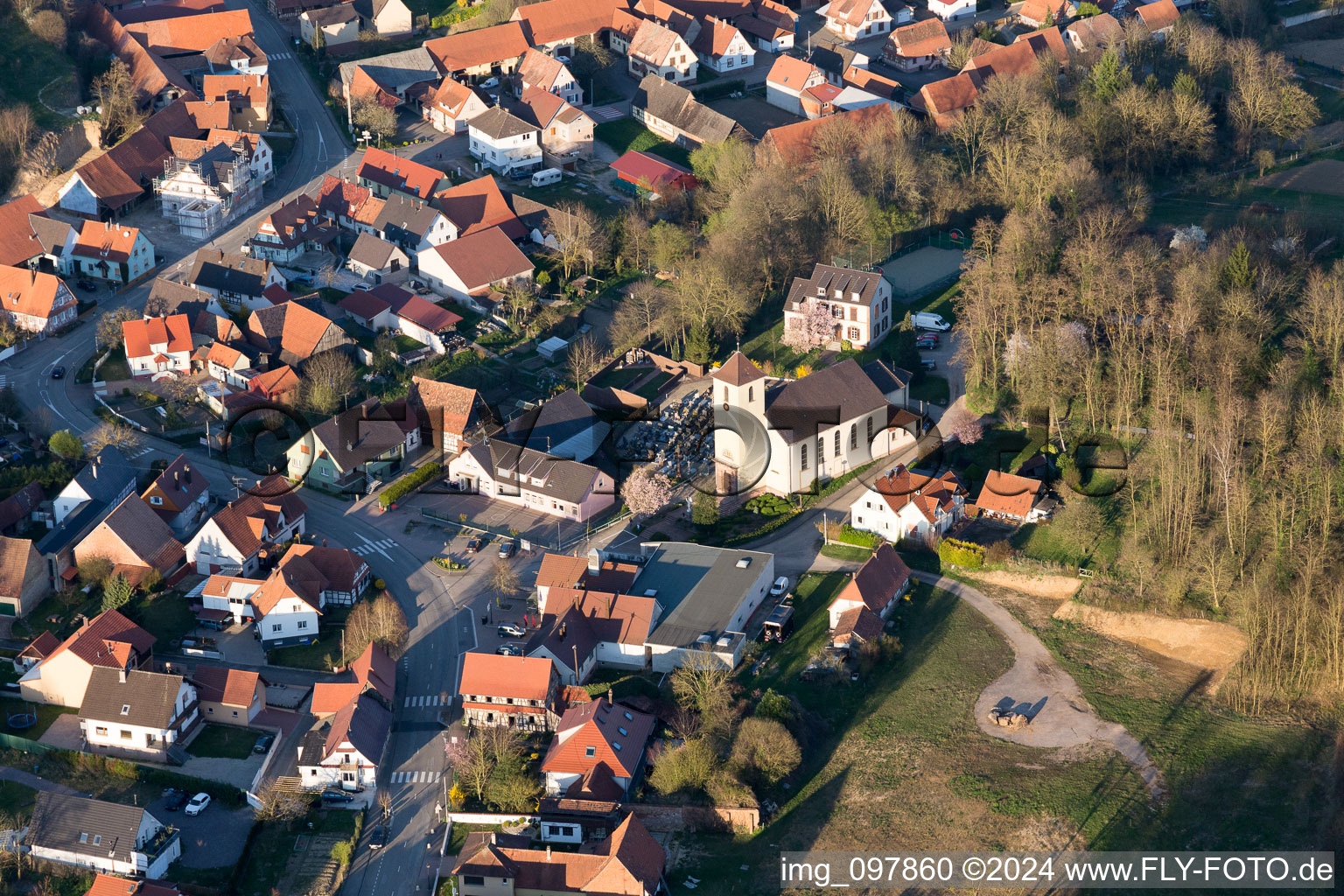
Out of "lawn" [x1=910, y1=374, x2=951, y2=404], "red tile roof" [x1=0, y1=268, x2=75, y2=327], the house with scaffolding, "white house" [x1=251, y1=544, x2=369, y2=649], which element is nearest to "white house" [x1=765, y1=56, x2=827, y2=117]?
"lawn" [x1=910, y1=374, x2=951, y2=404]

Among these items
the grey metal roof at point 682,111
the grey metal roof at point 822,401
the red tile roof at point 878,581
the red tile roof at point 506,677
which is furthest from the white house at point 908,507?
the grey metal roof at point 682,111

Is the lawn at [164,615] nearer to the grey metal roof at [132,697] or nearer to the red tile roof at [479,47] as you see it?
the grey metal roof at [132,697]

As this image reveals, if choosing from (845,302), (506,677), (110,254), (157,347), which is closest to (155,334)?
(157,347)

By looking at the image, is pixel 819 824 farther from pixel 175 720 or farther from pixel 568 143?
pixel 568 143

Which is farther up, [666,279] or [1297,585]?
[1297,585]

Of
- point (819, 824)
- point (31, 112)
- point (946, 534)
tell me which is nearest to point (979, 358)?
point (946, 534)

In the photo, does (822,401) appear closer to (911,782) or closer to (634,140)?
(911,782)

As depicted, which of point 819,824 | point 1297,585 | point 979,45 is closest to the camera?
point 819,824
